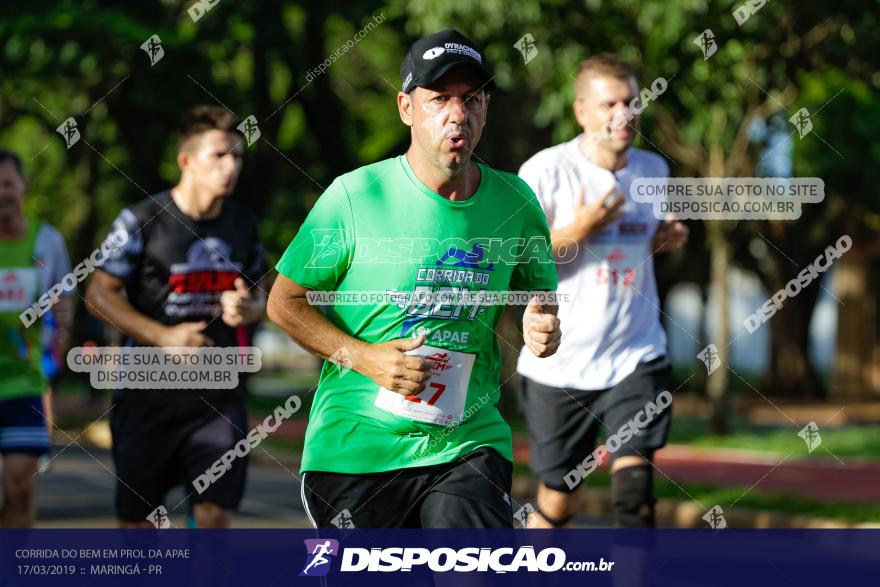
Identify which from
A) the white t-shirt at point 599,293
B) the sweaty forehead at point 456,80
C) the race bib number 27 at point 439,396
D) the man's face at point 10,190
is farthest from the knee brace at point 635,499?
the man's face at point 10,190

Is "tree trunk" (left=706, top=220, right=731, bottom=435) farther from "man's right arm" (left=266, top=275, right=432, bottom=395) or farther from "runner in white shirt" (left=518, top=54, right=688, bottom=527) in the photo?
"man's right arm" (left=266, top=275, right=432, bottom=395)

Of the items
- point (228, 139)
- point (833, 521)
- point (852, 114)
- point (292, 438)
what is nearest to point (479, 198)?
point (228, 139)

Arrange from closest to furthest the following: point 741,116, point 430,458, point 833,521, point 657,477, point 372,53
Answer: point 430,458, point 833,521, point 657,477, point 741,116, point 372,53

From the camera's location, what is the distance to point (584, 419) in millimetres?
6699

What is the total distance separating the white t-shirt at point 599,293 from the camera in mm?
6609

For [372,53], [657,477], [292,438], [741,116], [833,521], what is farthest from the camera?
[372,53]

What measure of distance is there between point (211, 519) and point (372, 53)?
24.7 metres

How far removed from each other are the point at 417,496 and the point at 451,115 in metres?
1.11

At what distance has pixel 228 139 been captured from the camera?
6520mm

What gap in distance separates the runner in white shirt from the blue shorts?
2202mm

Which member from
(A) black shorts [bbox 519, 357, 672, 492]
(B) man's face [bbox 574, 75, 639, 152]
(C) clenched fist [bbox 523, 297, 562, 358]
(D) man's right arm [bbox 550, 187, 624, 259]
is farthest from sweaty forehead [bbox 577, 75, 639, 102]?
(C) clenched fist [bbox 523, 297, 562, 358]

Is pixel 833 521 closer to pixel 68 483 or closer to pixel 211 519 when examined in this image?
pixel 211 519

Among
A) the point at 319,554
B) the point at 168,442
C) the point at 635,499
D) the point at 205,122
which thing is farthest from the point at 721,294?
the point at 319,554

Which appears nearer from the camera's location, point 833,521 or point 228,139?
point 228,139
